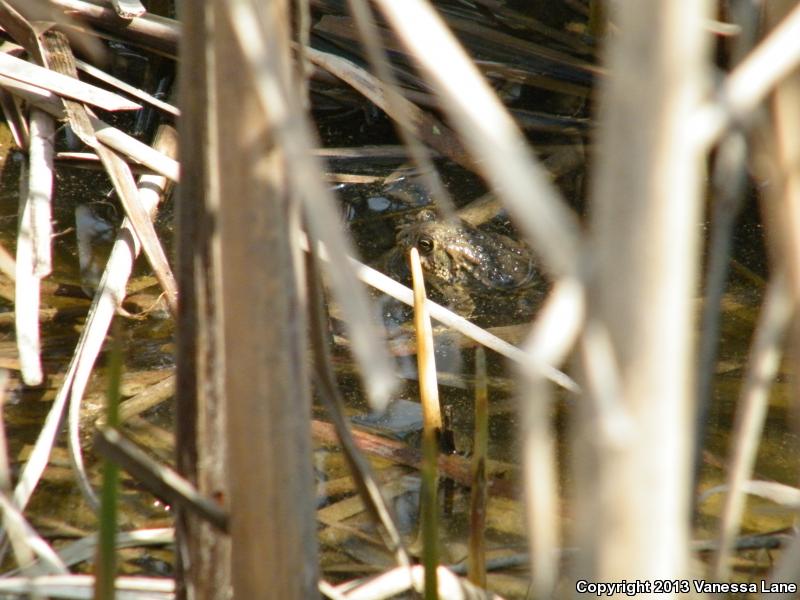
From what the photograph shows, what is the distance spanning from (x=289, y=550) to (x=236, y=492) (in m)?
0.10

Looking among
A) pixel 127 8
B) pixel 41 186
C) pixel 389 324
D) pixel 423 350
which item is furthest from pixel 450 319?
pixel 127 8

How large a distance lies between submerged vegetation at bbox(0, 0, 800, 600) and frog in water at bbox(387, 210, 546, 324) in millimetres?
20

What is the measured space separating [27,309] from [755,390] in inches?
87.4

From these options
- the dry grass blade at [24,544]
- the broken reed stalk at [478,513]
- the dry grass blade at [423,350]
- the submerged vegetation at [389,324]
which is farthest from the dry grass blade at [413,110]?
the dry grass blade at [24,544]

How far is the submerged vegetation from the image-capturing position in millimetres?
543

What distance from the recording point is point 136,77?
14.4 ft

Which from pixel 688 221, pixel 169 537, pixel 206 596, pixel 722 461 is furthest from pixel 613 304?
pixel 722 461

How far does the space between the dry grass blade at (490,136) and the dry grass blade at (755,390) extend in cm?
26

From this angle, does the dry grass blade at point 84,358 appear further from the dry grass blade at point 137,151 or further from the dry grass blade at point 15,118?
the dry grass blade at point 15,118

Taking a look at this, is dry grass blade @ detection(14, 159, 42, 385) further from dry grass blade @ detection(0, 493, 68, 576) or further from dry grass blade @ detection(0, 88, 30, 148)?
dry grass blade @ detection(0, 493, 68, 576)

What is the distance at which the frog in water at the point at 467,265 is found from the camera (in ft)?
12.4

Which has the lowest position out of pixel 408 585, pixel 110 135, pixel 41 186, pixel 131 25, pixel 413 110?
pixel 408 585

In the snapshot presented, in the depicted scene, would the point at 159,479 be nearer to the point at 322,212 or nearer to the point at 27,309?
the point at 322,212

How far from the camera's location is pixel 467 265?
3996mm
